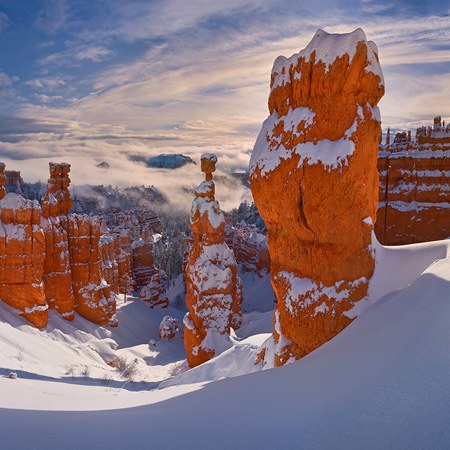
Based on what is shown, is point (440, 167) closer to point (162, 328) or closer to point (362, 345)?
point (362, 345)

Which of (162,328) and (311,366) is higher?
(311,366)

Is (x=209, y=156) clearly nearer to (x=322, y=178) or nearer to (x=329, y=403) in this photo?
(x=322, y=178)

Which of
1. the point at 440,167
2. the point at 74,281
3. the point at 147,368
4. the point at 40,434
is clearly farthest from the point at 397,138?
the point at 40,434

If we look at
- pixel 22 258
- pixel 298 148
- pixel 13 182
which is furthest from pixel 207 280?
pixel 13 182

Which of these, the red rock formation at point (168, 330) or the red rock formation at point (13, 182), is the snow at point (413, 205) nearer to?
the red rock formation at point (168, 330)

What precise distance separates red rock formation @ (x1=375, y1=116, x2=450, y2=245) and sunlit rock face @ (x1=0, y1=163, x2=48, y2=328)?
16.2 m

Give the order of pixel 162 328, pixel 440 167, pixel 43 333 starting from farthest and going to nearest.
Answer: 1. pixel 162 328
2. pixel 43 333
3. pixel 440 167

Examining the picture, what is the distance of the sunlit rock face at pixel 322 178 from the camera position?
242 inches

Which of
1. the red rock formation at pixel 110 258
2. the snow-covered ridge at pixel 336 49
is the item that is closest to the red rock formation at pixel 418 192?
the snow-covered ridge at pixel 336 49

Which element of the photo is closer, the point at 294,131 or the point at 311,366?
the point at 311,366

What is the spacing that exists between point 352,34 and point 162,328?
2262 centimetres

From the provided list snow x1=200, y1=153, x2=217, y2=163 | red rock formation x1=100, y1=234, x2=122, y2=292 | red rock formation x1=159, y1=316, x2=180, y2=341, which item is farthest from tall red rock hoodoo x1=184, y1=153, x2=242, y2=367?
red rock formation x1=100, y1=234, x2=122, y2=292

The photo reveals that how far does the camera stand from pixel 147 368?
19688 mm

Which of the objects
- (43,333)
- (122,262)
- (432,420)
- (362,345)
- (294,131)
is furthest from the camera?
(122,262)
